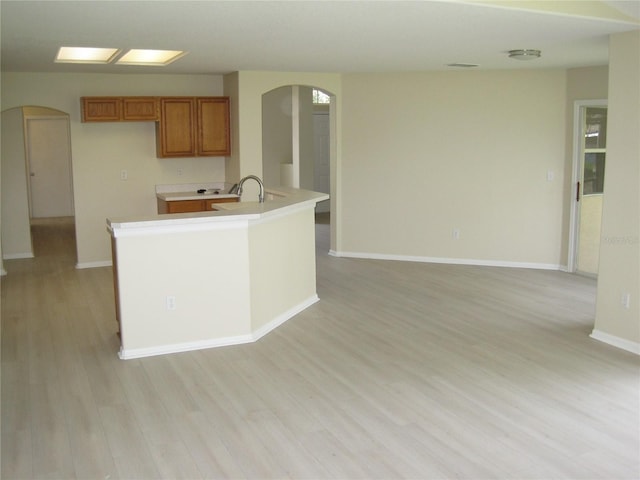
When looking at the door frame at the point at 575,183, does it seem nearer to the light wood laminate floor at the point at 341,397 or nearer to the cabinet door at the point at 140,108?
the light wood laminate floor at the point at 341,397

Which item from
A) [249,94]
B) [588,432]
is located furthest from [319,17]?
[249,94]

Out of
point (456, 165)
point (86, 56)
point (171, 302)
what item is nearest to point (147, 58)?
point (86, 56)

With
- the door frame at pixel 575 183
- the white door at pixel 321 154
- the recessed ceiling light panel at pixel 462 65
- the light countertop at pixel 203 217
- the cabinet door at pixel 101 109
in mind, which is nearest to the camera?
the light countertop at pixel 203 217

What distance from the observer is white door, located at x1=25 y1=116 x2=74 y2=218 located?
482 inches

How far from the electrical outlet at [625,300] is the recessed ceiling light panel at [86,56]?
5.00 metres

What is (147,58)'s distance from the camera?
6734mm

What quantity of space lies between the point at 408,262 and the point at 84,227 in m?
3.99

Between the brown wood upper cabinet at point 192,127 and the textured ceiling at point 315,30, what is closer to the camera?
the textured ceiling at point 315,30

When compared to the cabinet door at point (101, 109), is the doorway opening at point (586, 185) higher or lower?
lower

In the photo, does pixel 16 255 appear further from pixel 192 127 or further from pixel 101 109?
pixel 192 127

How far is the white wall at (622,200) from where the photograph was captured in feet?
15.4

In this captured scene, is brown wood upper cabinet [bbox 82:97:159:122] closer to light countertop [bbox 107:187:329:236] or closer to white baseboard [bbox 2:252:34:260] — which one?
white baseboard [bbox 2:252:34:260]

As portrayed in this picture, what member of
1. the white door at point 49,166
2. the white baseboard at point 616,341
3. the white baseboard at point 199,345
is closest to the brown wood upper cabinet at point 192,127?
the white baseboard at point 199,345

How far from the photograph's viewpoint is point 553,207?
7633mm
